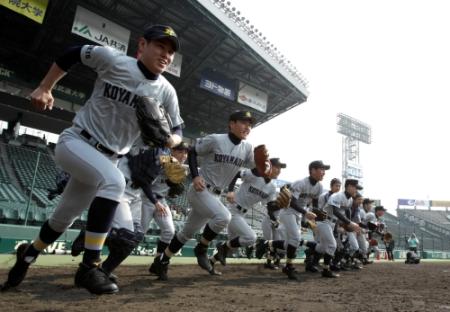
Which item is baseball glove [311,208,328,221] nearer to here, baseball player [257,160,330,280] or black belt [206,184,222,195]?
baseball player [257,160,330,280]

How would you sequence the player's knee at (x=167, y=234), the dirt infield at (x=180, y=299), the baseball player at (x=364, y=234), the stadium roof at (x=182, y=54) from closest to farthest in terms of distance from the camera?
1. the dirt infield at (x=180, y=299)
2. the player's knee at (x=167, y=234)
3. the baseball player at (x=364, y=234)
4. the stadium roof at (x=182, y=54)

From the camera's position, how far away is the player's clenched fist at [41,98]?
2.68 meters

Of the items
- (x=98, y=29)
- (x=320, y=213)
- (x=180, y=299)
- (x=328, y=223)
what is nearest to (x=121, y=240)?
(x=180, y=299)

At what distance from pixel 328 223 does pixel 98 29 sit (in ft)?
41.3

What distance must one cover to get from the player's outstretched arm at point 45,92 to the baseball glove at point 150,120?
74 centimetres

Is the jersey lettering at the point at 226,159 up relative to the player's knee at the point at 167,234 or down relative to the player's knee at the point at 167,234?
up

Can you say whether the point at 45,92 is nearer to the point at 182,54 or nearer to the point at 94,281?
the point at 94,281

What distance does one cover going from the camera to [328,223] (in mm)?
7586

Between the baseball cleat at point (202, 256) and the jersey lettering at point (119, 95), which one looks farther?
the baseball cleat at point (202, 256)

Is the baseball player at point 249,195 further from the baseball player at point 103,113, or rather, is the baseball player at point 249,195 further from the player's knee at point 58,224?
the baseball player at point 103,113

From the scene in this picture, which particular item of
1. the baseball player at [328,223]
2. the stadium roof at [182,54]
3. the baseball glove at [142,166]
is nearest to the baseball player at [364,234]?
the baseball player at [328,223]

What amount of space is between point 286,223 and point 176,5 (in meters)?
12.2

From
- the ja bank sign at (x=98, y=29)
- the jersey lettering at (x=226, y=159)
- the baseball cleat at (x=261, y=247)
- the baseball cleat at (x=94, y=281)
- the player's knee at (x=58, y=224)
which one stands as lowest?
the baseball cleat at (x=94, y=281)

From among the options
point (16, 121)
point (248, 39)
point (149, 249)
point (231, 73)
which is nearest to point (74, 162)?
point (149, 249)
